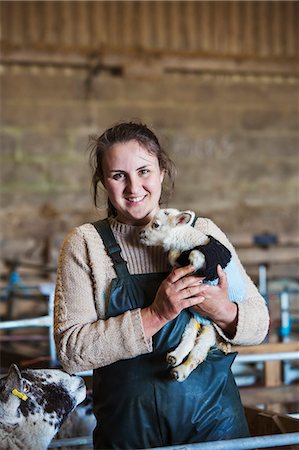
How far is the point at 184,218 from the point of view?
2.18 metres

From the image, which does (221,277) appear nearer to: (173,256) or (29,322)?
(173,256)

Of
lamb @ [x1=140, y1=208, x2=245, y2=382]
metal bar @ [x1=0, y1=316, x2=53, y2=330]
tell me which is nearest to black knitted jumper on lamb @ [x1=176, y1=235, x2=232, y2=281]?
lamb @ [x1=140, y1=208, x2=245, y2=382]

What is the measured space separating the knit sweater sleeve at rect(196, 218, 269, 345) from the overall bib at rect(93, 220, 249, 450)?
0.28 feet

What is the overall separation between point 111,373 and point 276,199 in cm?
674

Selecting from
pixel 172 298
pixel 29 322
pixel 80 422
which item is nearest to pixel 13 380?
pixel 172 298

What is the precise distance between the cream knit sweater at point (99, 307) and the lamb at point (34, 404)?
0.20 meters

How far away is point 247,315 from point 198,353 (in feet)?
0.53

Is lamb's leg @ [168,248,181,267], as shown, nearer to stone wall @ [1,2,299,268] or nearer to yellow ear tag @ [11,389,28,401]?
yellow ear tag @ [11,389,28,401]

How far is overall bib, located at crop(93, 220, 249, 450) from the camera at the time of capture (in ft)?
6.83

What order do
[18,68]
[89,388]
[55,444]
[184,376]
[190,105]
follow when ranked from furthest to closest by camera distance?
1. [190,105]
2. [18,68]
3. [89,388]
4. [55,444]
5. [184,376]

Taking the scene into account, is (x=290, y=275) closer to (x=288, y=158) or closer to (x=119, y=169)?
(x=288, y=158)

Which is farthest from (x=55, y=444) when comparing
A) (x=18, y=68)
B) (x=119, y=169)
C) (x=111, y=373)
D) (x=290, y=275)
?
(x=290, y=275)

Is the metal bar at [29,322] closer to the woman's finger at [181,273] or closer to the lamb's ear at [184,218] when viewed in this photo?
the lamb's ear at [184,218]

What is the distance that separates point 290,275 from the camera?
8.68 meters
